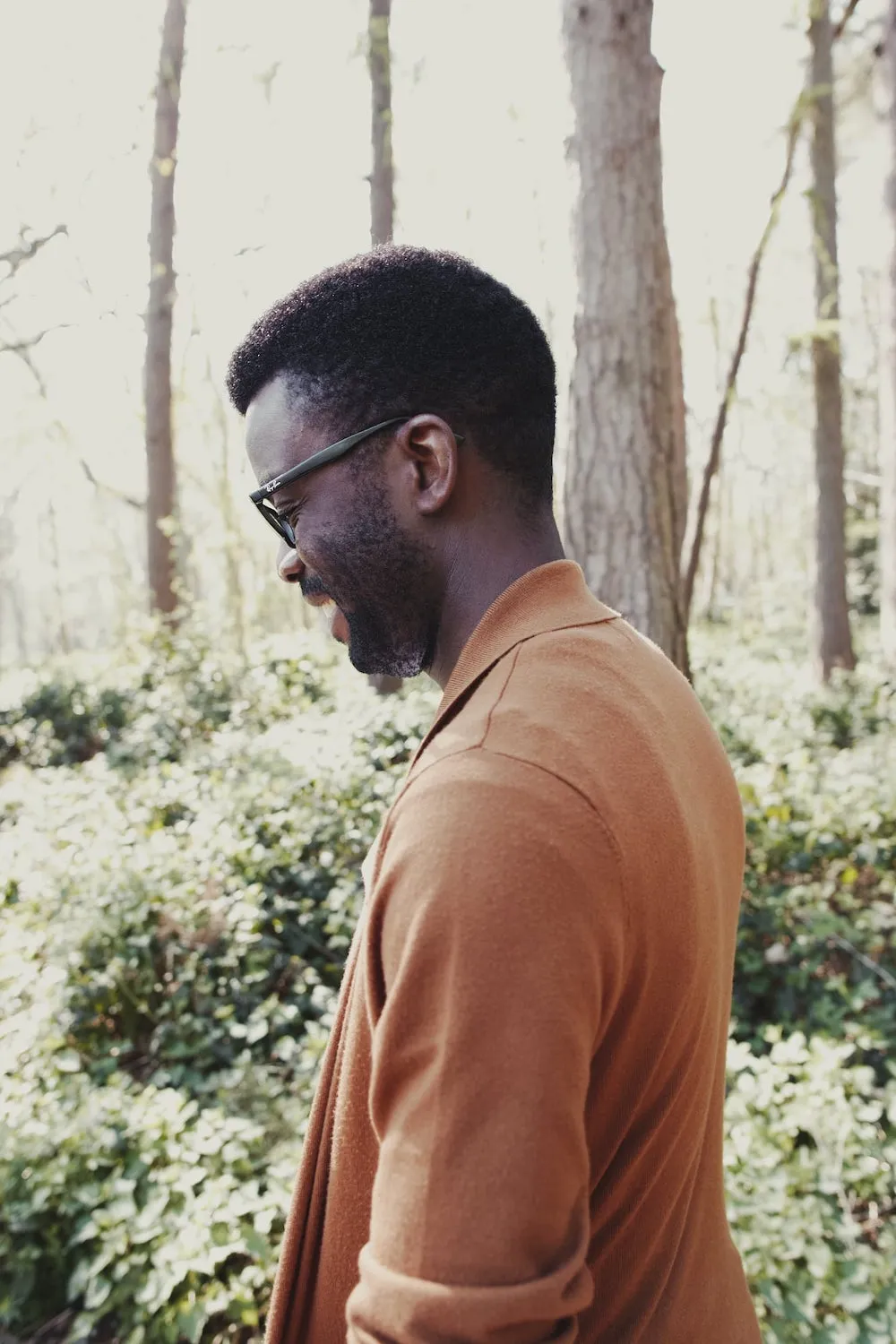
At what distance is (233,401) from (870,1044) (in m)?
3.10

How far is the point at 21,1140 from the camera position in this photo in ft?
10.2

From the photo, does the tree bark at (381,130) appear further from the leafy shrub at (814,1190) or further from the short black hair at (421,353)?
the short black hair at (421,353)

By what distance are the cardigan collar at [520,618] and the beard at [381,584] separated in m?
0.12

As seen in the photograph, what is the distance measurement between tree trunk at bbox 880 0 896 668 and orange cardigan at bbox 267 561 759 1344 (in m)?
6.89

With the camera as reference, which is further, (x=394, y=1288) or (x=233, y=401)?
(x=233, y=401)

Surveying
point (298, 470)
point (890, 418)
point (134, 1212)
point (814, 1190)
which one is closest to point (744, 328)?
point (890, 418)

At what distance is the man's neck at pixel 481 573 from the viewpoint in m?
1.18

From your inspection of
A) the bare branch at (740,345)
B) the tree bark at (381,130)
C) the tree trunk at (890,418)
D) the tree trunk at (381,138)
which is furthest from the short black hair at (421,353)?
the tree bark at (381,130)

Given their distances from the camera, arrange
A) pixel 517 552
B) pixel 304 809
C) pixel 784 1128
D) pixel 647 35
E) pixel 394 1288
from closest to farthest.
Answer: pixel 394 1288, pixel 517 552, pixel 784 1128, pixel 647 35, pixel 304 809

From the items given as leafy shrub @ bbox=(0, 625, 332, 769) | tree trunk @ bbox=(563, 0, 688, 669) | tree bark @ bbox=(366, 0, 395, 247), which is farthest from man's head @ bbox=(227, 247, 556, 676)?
tree bark @ bbox=(366, 0, 395, 247)

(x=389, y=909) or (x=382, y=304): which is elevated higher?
(x=382, y=304)

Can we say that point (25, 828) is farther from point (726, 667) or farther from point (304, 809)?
point (726, 667)

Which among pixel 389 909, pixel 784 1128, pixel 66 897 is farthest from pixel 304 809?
pixel 389 909

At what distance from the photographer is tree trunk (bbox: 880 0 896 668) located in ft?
23.0
